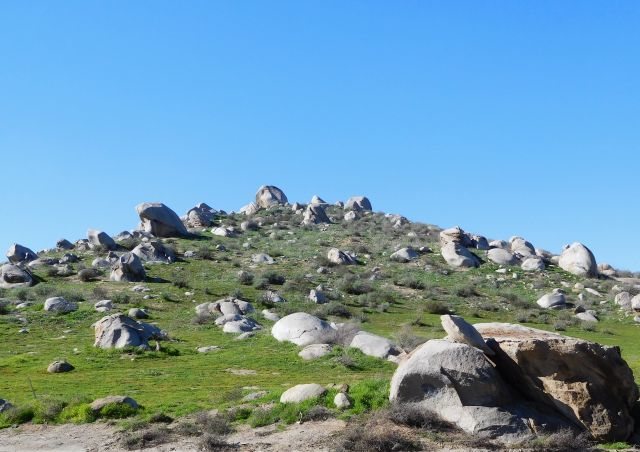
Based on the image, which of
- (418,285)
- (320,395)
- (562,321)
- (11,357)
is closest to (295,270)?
(418,285)

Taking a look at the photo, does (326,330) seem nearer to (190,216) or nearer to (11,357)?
(11,357)

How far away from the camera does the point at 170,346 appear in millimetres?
31266

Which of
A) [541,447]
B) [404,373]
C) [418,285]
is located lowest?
[541,447]

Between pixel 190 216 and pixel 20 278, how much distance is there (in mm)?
35130

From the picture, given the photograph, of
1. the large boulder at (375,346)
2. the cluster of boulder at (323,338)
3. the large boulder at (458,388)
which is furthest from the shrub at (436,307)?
the large boulder at (458,388)

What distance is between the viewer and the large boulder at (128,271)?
50.7 metres

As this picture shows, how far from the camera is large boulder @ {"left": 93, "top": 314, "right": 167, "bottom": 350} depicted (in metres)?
30.8

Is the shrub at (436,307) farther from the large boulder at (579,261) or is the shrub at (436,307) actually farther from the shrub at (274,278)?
the large boulder at (579,261)

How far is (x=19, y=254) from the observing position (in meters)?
63.8

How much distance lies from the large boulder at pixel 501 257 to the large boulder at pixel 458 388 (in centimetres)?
A: 5077

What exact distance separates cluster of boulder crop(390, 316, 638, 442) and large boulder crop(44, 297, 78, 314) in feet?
90.8

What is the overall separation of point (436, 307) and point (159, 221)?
115 ft

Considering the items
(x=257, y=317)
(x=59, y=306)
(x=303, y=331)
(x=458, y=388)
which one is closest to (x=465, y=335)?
(x=458, y=388)

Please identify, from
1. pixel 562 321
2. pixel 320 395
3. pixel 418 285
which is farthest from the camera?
pixel 418 285
